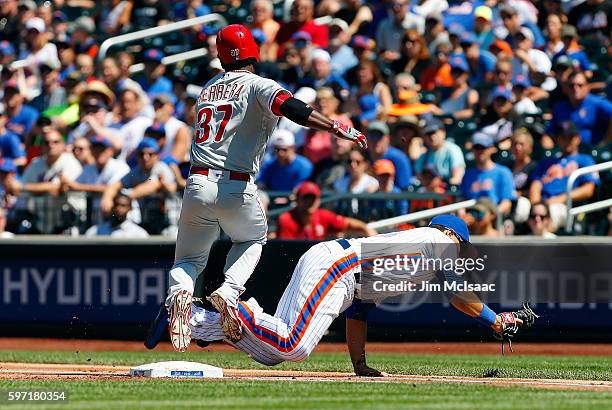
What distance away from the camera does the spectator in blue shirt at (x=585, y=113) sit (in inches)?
592

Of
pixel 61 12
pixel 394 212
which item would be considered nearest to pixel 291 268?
pixel 394 212

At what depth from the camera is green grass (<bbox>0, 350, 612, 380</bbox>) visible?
1027 centimetres

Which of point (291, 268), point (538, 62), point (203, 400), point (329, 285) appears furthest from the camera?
point (538, 62)

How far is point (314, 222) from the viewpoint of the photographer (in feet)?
45.6

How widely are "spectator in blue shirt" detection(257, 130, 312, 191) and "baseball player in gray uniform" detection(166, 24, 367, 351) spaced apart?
5.53 m

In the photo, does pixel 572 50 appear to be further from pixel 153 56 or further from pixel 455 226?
pixel 455 226

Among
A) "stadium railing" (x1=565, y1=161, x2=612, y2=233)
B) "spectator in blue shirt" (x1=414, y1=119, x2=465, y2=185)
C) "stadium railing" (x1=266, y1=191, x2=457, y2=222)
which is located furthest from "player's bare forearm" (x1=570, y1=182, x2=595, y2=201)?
"spectator in blue shirt" (x1=414, y1=119, x2=465, y2=185)

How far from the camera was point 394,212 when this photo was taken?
14.3 metres

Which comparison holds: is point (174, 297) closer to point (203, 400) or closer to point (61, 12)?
point (203, 400)

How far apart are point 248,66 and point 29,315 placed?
5.66m

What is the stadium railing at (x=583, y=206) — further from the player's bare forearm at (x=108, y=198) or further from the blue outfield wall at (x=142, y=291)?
the player's bare forearm at (x=108, y=198)

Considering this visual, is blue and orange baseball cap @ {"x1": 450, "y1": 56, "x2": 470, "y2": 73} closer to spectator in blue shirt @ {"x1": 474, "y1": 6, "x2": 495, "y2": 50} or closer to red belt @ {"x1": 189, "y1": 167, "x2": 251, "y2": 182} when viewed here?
spectator in blue shirt @ {"x1": 474, "y1": 6, "x2": 495, "y2": 50}

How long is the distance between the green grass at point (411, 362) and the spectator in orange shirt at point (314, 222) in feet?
5.23

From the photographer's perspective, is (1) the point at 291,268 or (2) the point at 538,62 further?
(2) the point at 538,62
